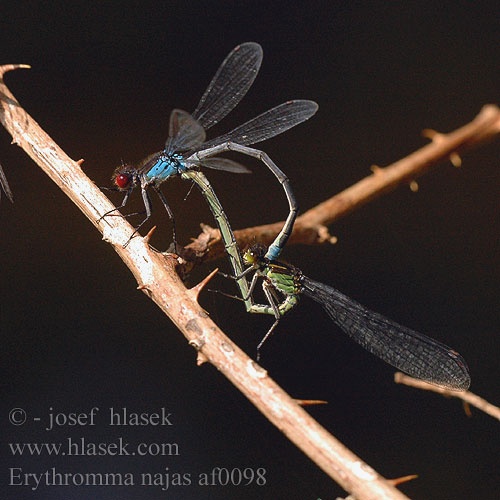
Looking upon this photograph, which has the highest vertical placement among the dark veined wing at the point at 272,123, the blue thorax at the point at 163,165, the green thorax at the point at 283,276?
the dark veined wing at the point at 272,123

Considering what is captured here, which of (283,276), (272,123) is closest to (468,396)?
(283,276)

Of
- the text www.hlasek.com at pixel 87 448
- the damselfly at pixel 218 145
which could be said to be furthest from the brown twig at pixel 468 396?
the text www.hlasek.com at pixel 87 448

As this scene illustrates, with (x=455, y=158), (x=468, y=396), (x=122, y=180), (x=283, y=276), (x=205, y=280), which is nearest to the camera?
(x=205, y=280)

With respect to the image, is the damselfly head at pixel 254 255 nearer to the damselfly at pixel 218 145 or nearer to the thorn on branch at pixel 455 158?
the damselfly at pixel 218 145

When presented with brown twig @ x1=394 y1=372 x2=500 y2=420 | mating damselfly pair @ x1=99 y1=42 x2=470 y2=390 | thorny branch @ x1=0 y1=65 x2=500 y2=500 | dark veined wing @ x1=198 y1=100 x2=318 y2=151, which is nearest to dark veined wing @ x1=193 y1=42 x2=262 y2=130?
mating damselfly pair @ x1=99 y1=42 x2=470 y2=390

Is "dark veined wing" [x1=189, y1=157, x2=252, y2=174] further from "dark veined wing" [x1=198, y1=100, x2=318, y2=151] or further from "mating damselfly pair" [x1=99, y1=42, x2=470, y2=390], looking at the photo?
"dark veined wing" [x1=198, y1=100, x2=318, y2=151]

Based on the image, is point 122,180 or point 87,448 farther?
point 87,448

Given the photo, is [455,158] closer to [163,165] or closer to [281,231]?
[281,231]
